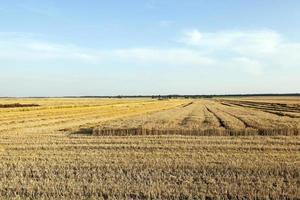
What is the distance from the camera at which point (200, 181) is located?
12711 millimetres

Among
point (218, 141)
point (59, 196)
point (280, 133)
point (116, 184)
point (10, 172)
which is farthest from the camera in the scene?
point (280, 133)

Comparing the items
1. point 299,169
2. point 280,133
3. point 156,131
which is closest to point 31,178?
point 299,169

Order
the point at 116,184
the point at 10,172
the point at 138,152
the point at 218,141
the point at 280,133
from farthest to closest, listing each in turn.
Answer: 1. the point at 280,133
2. the point at 218,141
3. the point at 138,152
4. the point at 10,172
5. the point at 116,184

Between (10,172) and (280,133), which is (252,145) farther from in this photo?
(10,172)

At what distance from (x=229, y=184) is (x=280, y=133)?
1434 centimetres

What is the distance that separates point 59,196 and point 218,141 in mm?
11576

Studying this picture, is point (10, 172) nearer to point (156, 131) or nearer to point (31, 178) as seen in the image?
point (31, 178)

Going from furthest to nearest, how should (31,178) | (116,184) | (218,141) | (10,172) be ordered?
(218,141), (10,172), (31,178), (116,184)

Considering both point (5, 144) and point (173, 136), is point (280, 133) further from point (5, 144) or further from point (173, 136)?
point (5, 144)

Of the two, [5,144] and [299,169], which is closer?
[299,169]

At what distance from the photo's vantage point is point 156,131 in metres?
26.1

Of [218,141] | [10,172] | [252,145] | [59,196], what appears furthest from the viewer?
[218,141]

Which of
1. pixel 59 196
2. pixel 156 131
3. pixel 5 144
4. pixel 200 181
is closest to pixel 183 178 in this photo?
pixel 200 181

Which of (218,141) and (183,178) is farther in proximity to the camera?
(218,141)
